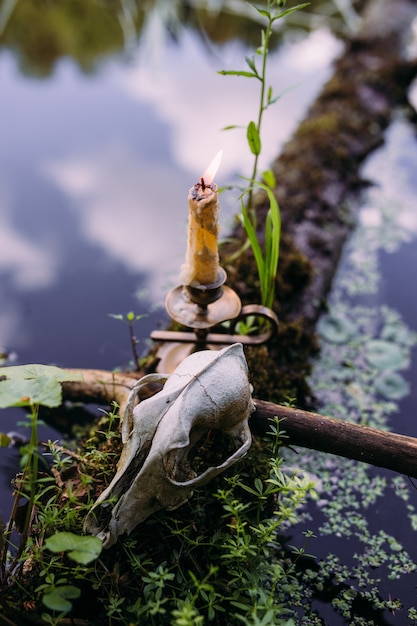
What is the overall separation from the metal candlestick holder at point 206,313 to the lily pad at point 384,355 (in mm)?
628

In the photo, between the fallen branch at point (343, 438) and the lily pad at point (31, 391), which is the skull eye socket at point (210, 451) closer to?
Result: the fallen branch at point (343, 438)

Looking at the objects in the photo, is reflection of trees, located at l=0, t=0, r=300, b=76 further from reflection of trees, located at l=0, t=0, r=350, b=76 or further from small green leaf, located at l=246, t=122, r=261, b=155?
small green leaf, located at l=246, t=122, r=261, b=155

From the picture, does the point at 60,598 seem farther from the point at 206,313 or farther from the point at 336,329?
the point at 336,329

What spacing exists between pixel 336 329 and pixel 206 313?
87cm

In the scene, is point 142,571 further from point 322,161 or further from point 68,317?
point 322,161

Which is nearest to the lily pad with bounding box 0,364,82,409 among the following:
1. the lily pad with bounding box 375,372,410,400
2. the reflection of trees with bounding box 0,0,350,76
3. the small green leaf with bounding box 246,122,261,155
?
the small green leaf with bounding box 246,122,261,155

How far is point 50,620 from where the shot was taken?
1.09 m

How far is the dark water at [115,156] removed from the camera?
2.12 metres

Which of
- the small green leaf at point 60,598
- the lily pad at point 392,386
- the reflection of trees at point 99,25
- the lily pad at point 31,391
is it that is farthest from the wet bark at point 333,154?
the small green leaf at point 60,598

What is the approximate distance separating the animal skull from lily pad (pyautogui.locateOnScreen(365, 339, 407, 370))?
0.97m

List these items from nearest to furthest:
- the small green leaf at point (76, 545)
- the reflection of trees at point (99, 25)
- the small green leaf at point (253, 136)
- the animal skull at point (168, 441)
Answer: the small green leaf at point (76, 545) < the animal skull at point (168, 441) < the small green leaf at point (253, 136) < the reflection of trees at point (99, 25)

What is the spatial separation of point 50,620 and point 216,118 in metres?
2.49

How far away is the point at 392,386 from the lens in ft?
6.51

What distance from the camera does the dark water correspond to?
2117 millimetres
